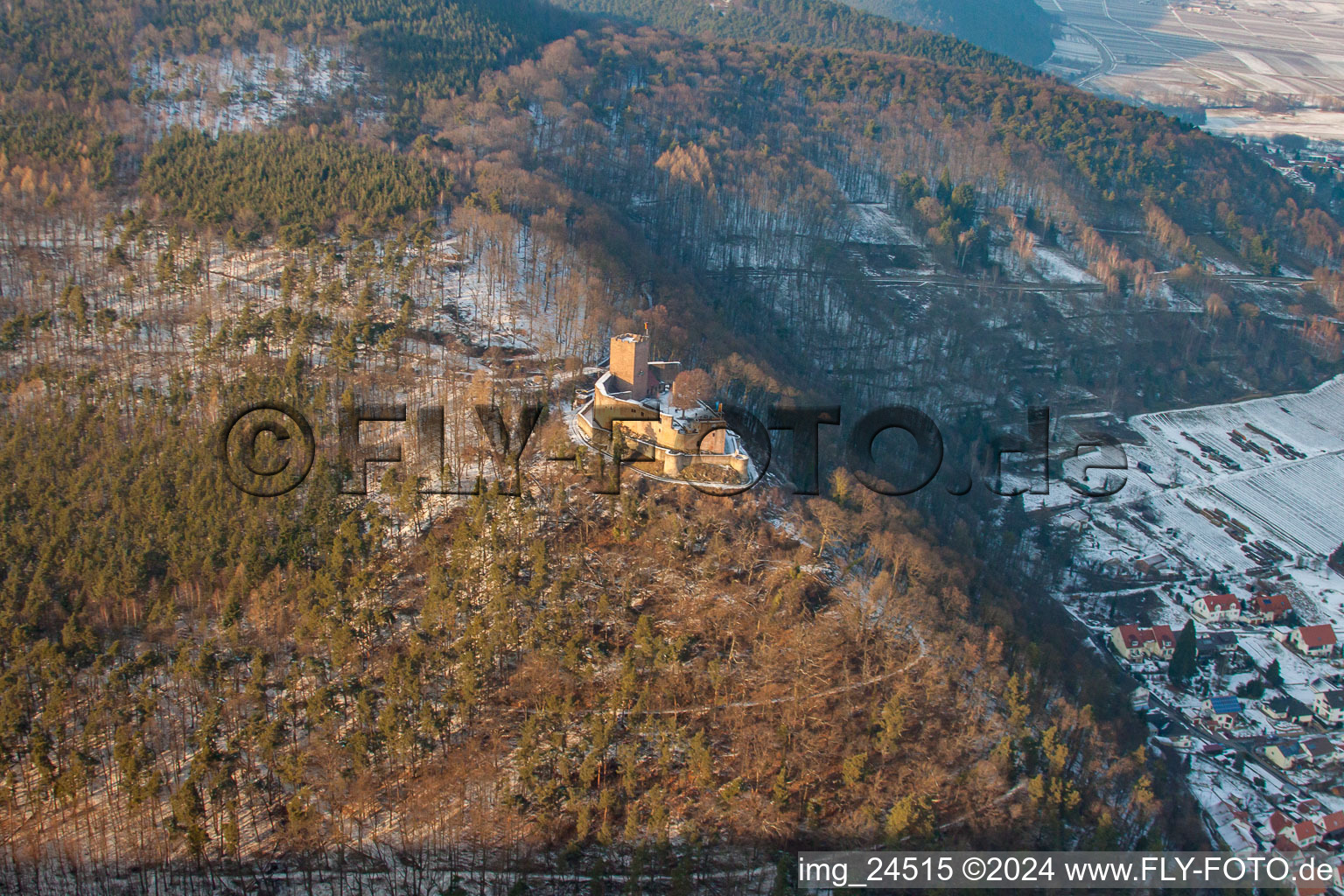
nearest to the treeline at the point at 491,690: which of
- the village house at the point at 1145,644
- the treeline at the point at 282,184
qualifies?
the village house at the point at 1145,644

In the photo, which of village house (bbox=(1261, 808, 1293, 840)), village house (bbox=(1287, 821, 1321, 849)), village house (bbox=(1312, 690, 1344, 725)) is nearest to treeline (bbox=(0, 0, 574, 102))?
village house (bbox=(1312, 690, 1344, 725))

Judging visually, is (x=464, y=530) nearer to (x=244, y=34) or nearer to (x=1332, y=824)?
(x=1332, y=824)

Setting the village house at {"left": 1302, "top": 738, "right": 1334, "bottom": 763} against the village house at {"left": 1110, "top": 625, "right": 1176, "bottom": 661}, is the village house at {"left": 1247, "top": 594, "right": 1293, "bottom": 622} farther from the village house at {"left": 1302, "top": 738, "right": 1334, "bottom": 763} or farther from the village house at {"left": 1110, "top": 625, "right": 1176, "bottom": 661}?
the village house at {"left": 1302, "top": 738, "right": 1334, "bottom": 763}

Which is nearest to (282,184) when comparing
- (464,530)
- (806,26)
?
(464,530)

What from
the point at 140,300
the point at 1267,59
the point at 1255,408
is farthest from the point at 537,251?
the point at 1267,59

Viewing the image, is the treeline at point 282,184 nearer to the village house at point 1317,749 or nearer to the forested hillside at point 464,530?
the forested hillside at point 464,530

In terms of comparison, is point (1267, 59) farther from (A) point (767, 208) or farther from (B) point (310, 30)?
(B) point (310, 30)
